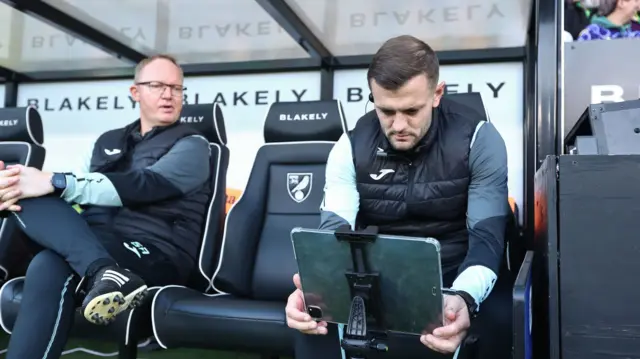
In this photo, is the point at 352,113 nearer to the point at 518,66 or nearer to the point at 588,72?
the point at 518,66

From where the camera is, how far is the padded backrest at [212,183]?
6.47 ft

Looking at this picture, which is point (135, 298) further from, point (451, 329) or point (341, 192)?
point (451, 329)

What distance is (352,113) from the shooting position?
338cm

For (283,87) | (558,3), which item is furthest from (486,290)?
(283,87)

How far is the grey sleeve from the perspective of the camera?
1.21m

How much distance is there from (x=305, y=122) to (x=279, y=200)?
0.30m

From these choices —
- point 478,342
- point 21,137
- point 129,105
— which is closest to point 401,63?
point 478,342

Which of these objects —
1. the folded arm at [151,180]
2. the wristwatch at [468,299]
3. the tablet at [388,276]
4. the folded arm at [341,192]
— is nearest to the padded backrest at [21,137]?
the folded arm at [151,180]

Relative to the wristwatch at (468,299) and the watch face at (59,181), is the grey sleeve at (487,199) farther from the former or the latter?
the watch face at (59,181)

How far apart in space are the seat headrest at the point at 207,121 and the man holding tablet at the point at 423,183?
0.90m

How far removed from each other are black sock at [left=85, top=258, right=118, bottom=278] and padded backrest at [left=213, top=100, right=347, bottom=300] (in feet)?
1.53

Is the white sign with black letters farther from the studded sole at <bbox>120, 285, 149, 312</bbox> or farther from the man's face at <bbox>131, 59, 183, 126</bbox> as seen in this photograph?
the studded sole at <bbox>120, 285, 149, 312</bbox>

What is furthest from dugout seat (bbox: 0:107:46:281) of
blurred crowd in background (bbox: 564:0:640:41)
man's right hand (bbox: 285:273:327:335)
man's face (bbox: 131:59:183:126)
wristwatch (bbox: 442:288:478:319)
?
blurred crowd in background (bbox: 564:0:640:41)

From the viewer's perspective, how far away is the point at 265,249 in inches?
79.7
